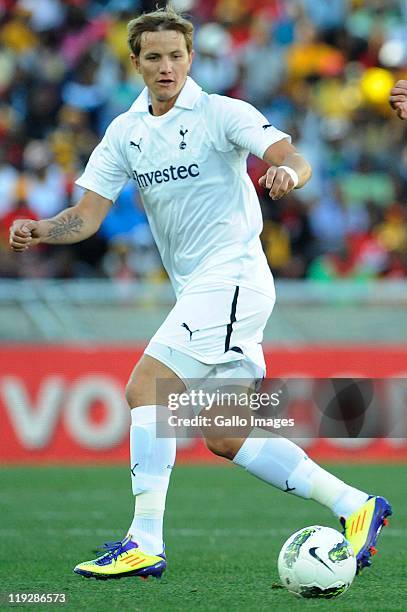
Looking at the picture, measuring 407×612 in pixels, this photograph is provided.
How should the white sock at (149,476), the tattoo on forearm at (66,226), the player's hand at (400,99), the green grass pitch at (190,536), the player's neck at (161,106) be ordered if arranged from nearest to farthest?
the green grass pitch at (190,536), the player's hand at (400,99), the white sock at (149,476), the player's neck at (161,106), the tattoo on forearm at (66,226)

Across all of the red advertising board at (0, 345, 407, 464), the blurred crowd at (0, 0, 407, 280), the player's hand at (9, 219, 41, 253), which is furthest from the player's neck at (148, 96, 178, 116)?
the blurred crowd at (0, 0, 407, 280)

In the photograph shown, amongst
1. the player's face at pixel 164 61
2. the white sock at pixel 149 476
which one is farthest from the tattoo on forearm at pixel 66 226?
the white sock at pixel 149 476

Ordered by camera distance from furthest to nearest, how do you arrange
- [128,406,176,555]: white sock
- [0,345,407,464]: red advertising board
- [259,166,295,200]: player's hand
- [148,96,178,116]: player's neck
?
[0,345,407,464]: red advertising board
[148,96,178,116]: player's neck
[128,406,176,555]: white sock
[259,166,295,200]: player's hand

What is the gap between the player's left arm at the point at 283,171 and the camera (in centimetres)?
512

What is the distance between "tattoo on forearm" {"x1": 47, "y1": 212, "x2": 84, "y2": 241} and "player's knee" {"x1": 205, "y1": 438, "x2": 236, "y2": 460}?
120 cm

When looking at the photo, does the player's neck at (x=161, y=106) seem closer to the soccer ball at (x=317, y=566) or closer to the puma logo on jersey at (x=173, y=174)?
the puma logo on jersey at (x=173, y=174)

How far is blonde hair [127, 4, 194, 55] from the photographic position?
19.2 feet

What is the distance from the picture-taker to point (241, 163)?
5949 mm

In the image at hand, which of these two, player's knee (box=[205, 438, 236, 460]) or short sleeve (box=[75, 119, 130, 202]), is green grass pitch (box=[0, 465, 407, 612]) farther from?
short sleeve (box=[75, 119, 130, 202])

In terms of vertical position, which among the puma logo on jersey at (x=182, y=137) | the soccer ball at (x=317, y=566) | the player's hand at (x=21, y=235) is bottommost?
the soccer ball at (x=317, y=566)

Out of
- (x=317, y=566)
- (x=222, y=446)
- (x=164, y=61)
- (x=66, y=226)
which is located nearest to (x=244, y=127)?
(x=164, y=61)

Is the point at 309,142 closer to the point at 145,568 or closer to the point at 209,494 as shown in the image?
the point at 209,494

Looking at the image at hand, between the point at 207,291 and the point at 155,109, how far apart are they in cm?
91

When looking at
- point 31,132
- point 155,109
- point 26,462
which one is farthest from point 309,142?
point 155,109
